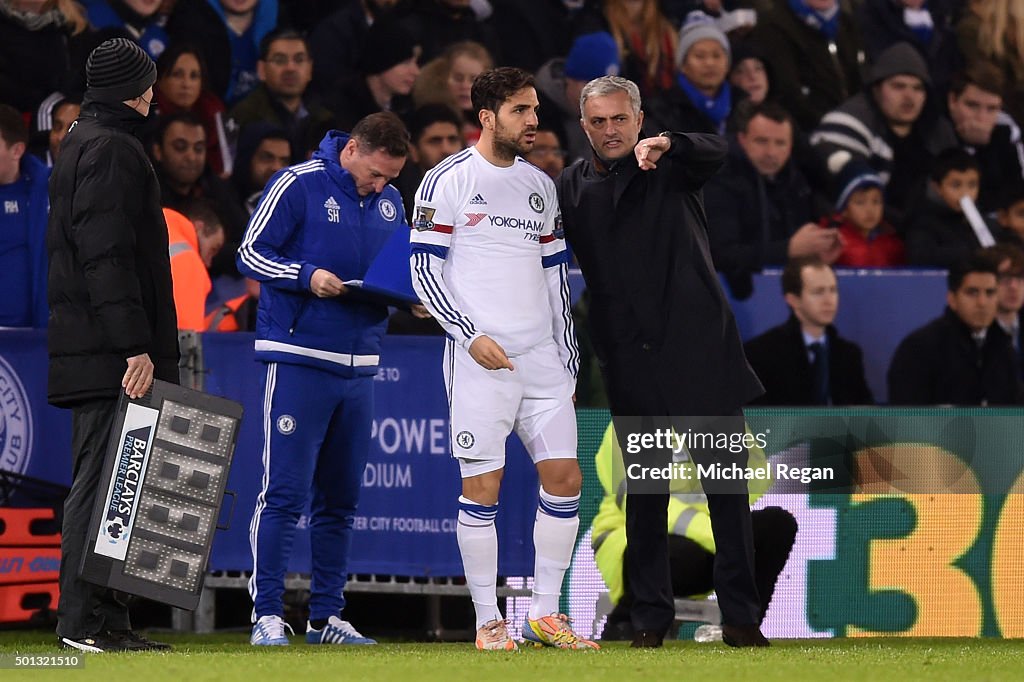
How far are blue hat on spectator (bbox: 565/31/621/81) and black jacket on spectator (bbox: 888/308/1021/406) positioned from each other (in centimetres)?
279

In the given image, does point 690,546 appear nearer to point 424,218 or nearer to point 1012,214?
point 424,218

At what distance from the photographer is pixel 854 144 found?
11.5m

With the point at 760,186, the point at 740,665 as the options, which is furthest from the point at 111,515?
the point at 760,186

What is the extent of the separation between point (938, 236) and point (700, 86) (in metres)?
1.98

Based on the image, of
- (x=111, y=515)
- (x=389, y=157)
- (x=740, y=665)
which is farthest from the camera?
(x=389, y=157)

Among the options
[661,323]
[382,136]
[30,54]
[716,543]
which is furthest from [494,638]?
[30,54]

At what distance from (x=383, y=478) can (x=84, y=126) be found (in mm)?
2437

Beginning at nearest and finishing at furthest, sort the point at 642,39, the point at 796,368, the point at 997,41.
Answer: the point at 796,368
the point at 642,39
the point at 997,41

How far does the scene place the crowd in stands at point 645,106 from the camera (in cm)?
979

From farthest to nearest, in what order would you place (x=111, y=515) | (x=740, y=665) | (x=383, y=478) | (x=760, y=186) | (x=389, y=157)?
1. (x=760, y=186)
2. (x=383, y=478)
3. (x=389, y=157)
4. (x=111, y=515)
5. (x=740, y=665)

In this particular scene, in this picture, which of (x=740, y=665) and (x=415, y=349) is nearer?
(x=740, y=665)

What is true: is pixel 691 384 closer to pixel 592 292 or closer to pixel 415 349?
pixel 592 292

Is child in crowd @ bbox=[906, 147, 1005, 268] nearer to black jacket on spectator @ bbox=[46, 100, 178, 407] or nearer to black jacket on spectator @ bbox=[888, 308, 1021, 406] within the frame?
black jacket on spectator @ bbox=[888, 308, 1021, 406]

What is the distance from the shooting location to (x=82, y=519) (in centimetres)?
605
